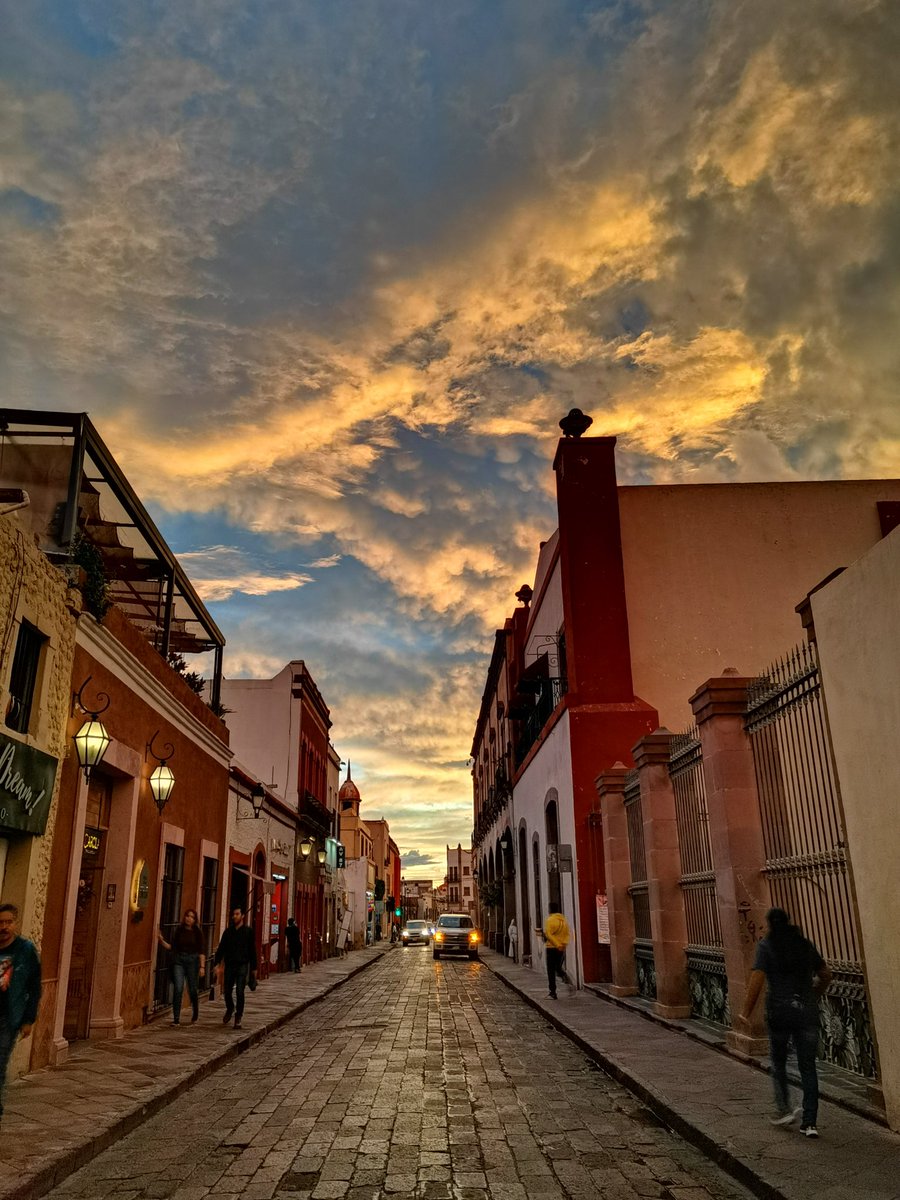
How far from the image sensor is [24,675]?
915 cm

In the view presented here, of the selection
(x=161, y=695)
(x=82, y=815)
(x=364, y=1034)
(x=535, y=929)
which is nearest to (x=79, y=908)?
(x=82, y=815)

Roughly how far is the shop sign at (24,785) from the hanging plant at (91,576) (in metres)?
1.83

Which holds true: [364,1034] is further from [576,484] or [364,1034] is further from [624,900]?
[576,484]

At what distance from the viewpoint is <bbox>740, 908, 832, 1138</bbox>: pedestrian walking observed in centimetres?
623

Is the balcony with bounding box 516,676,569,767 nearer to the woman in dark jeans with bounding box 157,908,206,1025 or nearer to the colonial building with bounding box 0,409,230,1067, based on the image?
the colonial building with bounding box 0,409,230,1067

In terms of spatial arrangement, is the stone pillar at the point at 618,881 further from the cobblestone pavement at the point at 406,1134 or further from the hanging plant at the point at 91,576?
the hanging plant at the point at 91,576

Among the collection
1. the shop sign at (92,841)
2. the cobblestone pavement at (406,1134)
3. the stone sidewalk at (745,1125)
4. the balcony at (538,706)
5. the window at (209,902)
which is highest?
the balcony at (538,706)

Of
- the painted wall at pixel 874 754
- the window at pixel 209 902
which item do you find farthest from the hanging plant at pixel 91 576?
the window at pixel 209 902

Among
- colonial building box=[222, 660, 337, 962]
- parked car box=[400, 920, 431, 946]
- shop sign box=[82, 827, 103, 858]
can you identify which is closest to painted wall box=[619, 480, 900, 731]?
shop sign box=[82, 827, 103, 858]

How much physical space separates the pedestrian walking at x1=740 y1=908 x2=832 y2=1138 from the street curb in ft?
1.99

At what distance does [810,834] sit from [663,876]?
4.71 meters

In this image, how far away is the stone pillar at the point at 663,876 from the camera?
12.3 m

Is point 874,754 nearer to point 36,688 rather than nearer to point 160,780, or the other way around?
point 36,688

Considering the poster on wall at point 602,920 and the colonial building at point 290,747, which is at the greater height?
the colonial building at point 290,747
